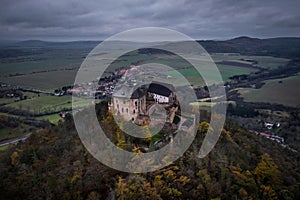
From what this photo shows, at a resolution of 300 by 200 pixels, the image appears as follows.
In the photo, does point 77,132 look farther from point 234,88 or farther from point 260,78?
point 260,78

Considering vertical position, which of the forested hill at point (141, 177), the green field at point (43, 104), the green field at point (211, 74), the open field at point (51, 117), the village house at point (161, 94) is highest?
the village house at point (161, 94)

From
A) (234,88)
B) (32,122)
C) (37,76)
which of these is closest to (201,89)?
(234,88)

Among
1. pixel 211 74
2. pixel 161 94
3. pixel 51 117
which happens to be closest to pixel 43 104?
pixel 51 117

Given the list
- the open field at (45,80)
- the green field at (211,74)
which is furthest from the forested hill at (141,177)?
the open field at (45,80)

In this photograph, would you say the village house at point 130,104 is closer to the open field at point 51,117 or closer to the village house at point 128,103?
the village house at point 128,103

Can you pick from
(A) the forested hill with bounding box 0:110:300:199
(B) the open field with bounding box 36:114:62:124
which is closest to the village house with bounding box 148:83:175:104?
(A) the forested hill with bounding box 0:110:300:199

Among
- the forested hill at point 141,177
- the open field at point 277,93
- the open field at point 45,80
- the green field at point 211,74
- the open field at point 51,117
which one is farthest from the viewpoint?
the green field at point 211,74
